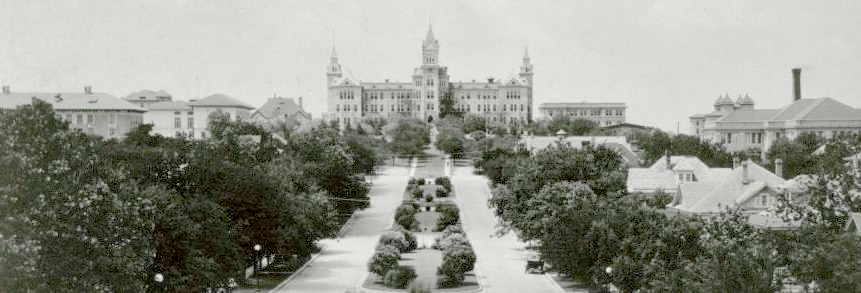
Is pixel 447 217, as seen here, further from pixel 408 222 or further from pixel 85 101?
pixel 85 101

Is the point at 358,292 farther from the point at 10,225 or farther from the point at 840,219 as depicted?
the point at 10,225

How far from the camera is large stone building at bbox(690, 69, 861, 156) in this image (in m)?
125

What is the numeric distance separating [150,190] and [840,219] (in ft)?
87.6

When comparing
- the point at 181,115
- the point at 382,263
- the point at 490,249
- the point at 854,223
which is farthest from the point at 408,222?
the point at 181,115

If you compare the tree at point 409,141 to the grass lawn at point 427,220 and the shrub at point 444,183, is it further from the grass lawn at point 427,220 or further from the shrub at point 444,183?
the grass lawn at point 427,220

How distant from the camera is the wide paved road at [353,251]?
53469 mm

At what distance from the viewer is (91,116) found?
136m

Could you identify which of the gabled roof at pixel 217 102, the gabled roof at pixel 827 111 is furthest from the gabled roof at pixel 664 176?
the gabled roof at pixel 217 102

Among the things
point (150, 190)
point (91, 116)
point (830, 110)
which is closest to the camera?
point (150, 190)

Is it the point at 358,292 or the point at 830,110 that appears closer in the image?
the point at 358,292

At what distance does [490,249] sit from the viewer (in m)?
70.5

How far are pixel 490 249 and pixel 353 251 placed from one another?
27.8 ft

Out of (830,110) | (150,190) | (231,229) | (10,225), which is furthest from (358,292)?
(830,110)

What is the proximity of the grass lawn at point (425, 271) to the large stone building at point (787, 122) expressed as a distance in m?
63.8
